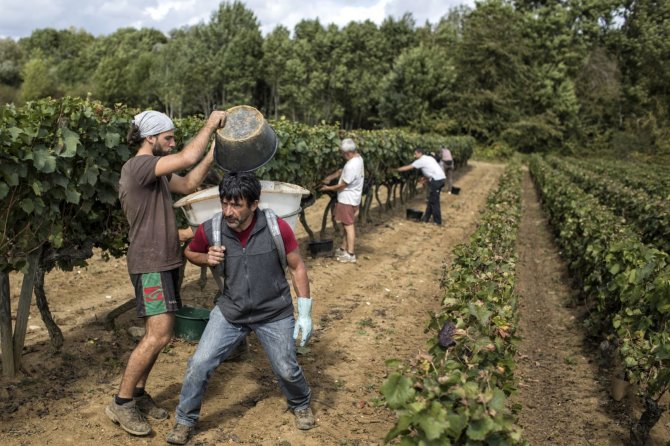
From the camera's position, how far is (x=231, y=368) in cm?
533

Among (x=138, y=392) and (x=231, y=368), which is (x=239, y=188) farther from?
(x=231, y=368)

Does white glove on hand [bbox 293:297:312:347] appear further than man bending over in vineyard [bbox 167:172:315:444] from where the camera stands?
Yes

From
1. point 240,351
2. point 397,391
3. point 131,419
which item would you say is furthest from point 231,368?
point 397,391

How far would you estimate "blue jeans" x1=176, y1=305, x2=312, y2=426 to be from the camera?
3.83 metres

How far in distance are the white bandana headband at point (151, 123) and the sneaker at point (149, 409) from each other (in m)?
1.93

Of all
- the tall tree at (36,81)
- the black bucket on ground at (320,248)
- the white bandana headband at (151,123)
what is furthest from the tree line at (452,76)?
the white bandana headband at (151,123)

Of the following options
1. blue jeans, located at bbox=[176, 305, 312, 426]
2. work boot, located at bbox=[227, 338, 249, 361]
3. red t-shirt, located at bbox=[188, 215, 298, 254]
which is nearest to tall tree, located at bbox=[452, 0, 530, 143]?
work boot, located at bbox=[227, 338, 249, 361]

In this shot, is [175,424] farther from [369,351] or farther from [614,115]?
[614,115]

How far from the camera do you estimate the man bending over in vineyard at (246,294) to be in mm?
3820

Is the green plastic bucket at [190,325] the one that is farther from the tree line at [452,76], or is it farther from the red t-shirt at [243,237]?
the tree line at [452,76]

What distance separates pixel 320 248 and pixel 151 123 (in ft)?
21.1

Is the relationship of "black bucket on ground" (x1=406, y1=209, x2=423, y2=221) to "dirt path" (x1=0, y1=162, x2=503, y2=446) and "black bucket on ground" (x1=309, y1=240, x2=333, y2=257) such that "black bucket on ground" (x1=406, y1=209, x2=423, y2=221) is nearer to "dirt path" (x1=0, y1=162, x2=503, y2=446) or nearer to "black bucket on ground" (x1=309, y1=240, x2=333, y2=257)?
"black bucket on ground" (x1=309, y1=240, x2=333, y2=257)

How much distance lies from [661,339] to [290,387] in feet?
10.3

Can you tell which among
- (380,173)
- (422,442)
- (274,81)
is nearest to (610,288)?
(422,442)
